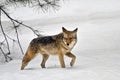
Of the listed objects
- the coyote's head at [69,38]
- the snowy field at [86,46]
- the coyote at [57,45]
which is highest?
the coyote's head at [69,38]

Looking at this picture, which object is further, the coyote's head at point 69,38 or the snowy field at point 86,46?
the coyote's head at point 69,38

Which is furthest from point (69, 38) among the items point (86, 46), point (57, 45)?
point (86, 46)

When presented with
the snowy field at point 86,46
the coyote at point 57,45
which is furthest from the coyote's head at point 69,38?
the snowy field at point 86,46

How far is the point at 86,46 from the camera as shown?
12.8 meters

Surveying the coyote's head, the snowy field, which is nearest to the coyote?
the coyote's head

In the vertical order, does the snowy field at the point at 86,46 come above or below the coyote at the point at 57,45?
below

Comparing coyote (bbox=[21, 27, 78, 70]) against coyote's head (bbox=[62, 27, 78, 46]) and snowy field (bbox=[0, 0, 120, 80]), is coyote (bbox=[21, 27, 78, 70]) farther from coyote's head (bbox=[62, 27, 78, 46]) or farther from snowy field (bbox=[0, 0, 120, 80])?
snowy field (bbox=[0, 0, 120, 80])

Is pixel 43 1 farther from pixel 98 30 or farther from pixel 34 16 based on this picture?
pixel 34 16

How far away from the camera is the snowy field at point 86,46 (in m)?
7.93

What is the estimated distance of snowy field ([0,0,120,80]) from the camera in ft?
26.0

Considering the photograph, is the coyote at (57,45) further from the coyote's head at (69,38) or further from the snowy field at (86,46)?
the snowy field at (86,46)

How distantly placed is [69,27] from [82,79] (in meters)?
9.42

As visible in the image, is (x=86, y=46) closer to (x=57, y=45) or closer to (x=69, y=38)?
(x=57, y=45)

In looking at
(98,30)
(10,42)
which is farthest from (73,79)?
(98,30)
